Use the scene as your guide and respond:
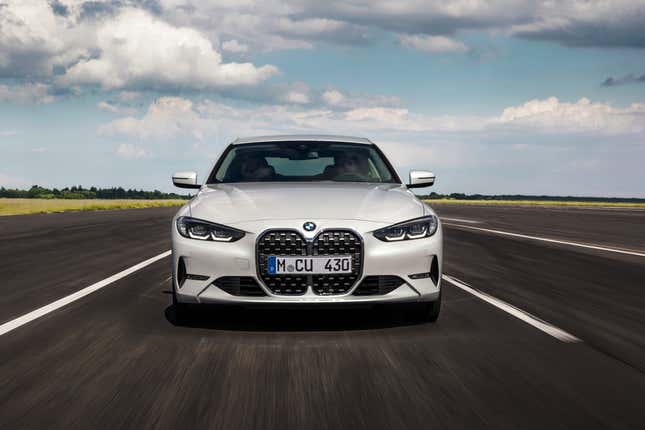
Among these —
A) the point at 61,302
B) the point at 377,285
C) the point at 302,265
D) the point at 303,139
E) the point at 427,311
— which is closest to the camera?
the point at 302,265

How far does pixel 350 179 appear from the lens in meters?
7.49

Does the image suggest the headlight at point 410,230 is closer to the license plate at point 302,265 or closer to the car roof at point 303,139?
the license plate at point 302,265

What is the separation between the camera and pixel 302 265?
5602mm

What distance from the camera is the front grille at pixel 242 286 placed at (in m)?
5.68

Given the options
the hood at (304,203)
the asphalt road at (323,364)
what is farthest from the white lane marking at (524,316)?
the hood at (304,203)

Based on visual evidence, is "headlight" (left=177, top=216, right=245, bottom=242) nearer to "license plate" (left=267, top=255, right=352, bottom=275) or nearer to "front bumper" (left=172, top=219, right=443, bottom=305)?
"front bumper" (left=172, top=219, right=443, bottom=305)

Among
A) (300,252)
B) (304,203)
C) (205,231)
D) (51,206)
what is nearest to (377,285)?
(300,252)

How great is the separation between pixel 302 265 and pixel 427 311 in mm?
1254

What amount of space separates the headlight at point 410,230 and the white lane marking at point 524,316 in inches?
47.2

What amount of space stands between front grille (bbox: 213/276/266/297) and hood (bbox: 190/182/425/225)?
426mm

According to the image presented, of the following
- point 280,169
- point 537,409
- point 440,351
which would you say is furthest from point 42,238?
point 537,409

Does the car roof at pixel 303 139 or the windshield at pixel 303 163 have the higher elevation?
the car roof at pixel 303 139

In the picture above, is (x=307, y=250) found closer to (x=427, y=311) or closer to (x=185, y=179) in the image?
(x=427, y=311)

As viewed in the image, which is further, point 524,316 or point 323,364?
point 524,316
